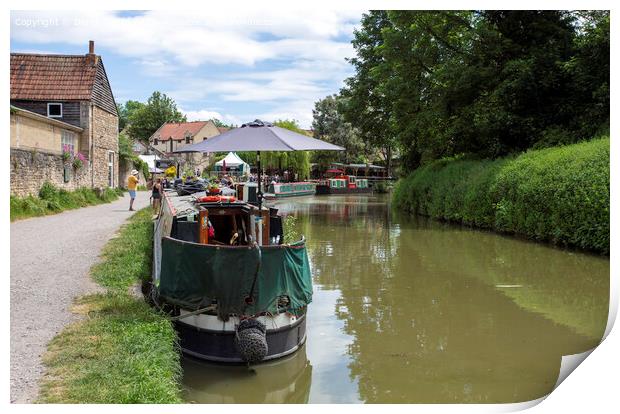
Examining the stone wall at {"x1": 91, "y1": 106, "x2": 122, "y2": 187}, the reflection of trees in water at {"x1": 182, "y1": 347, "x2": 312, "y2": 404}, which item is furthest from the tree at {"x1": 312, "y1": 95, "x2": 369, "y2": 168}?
the reflection of trees in water at {"x1": 182, "y1": 347, "x2": 312, "y2": 404}

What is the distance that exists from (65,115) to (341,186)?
29.9 meters

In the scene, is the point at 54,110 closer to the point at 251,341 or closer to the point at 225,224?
the point at 225,224

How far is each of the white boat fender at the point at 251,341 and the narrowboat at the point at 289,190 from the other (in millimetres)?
34344

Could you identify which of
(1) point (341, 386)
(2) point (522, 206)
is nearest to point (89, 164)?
(2) point (522, 206)

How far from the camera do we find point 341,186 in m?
52.8

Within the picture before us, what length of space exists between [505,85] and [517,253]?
6.39 metres

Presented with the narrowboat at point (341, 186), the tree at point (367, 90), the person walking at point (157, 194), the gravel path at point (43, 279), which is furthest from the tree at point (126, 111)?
the gravel path at point (43, 279)

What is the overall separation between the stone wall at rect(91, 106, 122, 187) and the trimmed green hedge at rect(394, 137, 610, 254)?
13956mm

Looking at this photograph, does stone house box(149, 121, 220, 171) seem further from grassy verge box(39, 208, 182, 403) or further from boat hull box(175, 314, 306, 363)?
boat hull box(175, 314, 306, 363)

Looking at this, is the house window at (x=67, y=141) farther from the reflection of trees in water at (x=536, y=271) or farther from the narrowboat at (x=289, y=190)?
the narrowboat at (x=289, y=190)

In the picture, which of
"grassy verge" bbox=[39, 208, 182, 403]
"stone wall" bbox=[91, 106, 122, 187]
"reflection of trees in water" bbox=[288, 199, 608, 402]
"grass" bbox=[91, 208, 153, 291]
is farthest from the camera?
"stone wall" bbox=[91, 106, 122, 187]

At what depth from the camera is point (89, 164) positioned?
24.4 m

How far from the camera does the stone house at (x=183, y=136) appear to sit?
57362mm

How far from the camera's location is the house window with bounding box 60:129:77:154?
77.0 feet
